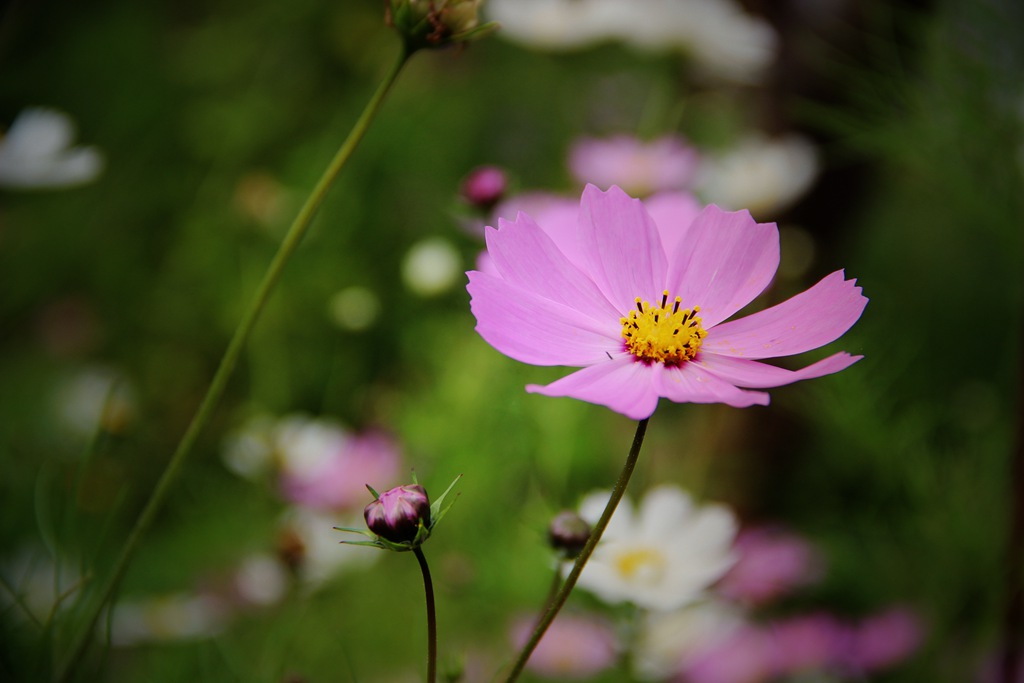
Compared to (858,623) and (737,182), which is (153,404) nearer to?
(737,182)

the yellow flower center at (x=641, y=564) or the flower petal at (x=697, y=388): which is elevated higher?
the flower petal at (x=697, y=388)

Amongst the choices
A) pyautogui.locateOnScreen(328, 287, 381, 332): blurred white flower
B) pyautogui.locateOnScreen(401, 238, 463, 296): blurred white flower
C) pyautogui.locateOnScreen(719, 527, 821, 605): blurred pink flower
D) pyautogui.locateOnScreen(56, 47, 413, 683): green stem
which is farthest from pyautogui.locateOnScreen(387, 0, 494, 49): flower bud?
pyautogui.locateOnScreen(719, 527, 821, 605): blurred pink flower

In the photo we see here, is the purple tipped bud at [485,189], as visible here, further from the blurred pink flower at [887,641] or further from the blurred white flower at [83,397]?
the blurred white flower at [83,397]

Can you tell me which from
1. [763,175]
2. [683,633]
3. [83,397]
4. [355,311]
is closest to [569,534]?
[683,633]

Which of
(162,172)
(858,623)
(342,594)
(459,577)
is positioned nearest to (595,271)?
(459,577)

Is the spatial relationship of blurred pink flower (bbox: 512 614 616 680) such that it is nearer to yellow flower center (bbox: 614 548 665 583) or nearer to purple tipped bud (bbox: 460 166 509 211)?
yellow flower center (bbox: 614 548 665 583)

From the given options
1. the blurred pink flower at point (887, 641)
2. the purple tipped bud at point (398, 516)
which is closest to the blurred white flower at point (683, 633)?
the blurred pink flower at point (887, 641)
